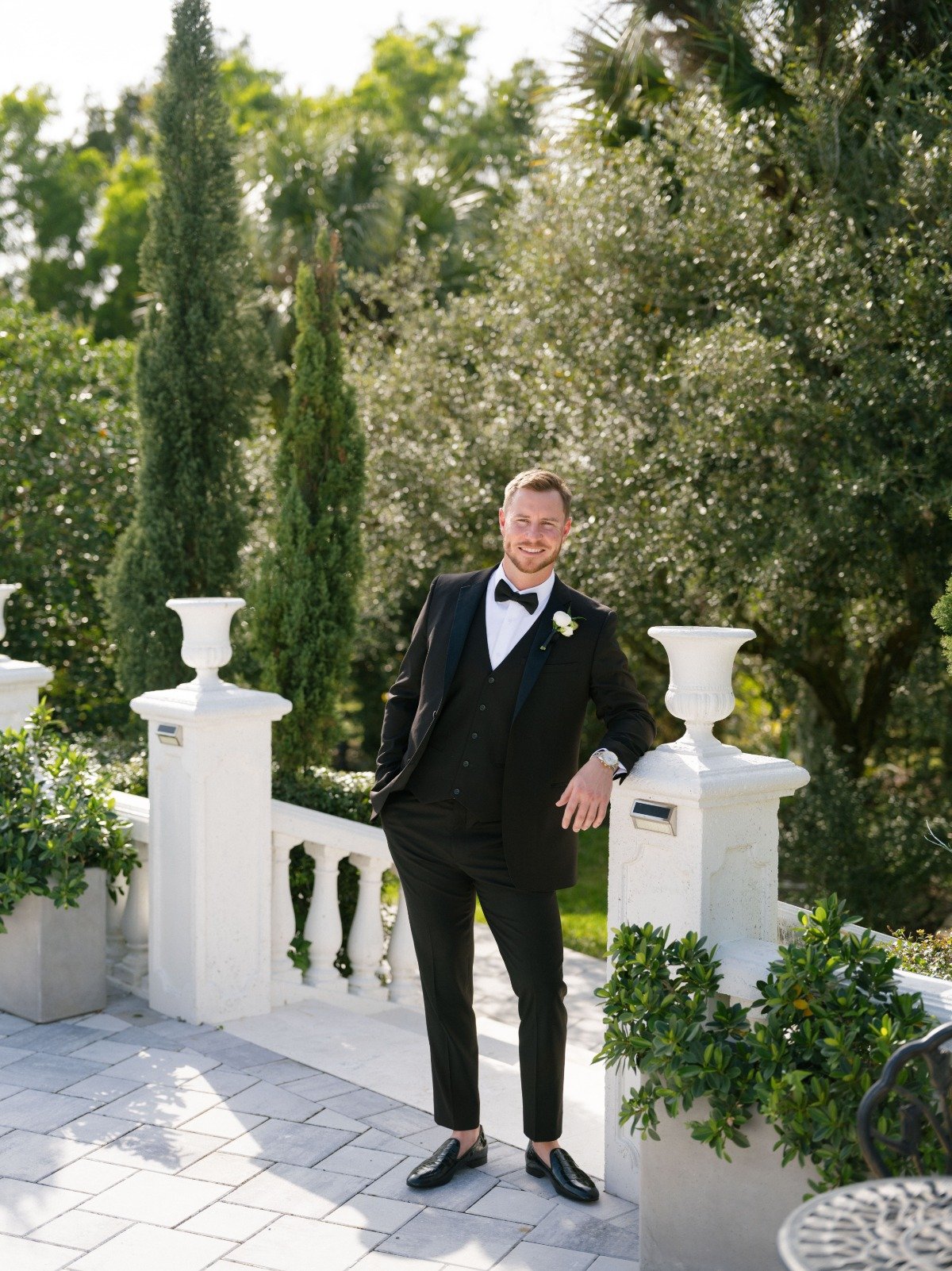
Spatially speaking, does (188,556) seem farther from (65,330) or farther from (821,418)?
(821,418)

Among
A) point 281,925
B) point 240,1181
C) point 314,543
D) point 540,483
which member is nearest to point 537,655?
point 540,483

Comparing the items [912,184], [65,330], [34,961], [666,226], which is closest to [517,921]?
[34,961]

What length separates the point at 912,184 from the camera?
654 cm

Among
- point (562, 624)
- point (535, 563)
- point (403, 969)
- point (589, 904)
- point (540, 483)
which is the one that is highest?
point (540, 483)

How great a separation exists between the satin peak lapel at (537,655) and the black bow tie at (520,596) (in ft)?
0.11

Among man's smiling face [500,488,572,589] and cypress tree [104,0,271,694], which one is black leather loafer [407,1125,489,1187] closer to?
man's smiling face [500,488,572,589]

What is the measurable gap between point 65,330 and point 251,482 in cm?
197

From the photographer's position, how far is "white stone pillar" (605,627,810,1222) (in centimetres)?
295

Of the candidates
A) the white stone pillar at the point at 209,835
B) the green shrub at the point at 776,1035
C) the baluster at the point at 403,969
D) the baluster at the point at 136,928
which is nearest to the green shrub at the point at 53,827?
the baluster at the point at 136,928

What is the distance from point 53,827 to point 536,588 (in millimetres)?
2209

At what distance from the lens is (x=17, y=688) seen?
223 inches

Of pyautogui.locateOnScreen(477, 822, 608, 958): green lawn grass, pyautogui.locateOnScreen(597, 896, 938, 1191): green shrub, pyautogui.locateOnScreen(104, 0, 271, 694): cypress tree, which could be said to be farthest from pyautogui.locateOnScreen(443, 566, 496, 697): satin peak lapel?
pyautogui.locateOnScreen(104, 0, 271, 694): cypress tree

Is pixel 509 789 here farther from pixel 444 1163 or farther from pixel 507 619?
pixel 444 1163

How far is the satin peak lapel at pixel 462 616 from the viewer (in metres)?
3.32
